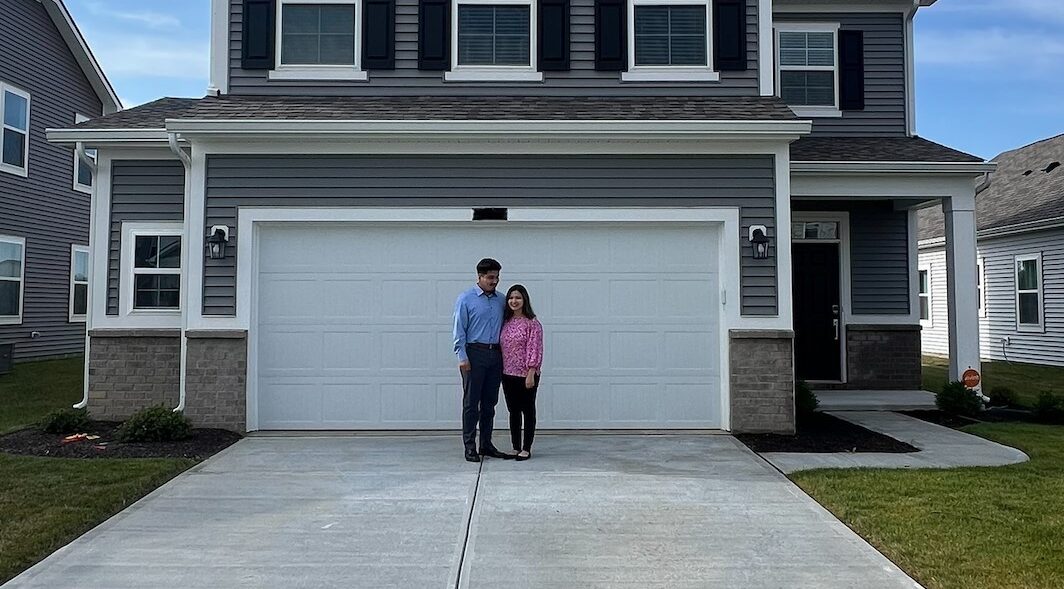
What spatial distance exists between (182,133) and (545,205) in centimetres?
361

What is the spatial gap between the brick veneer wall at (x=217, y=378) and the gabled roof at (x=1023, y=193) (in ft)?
42.5

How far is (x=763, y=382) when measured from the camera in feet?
24.6

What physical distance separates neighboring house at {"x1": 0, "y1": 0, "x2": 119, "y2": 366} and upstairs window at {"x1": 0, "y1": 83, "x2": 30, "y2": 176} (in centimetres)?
2

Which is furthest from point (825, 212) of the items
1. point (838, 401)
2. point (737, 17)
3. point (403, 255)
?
point (403, 255)

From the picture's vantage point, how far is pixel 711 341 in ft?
25.4

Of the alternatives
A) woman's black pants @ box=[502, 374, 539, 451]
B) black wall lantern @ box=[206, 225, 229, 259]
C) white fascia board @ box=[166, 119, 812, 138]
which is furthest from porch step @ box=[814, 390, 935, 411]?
black wall lantern @ box=[206, 225, 229, 259]

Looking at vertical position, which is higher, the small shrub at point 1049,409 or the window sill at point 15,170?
the window sill at point 15,170

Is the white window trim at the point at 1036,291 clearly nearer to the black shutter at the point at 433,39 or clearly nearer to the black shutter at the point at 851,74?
the black shutter at the point at 851,74

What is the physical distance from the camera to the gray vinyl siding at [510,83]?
8.61 metres

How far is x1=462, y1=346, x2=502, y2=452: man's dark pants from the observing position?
6348mm

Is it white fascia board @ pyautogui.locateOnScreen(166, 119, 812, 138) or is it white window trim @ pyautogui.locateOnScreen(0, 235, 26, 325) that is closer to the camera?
white fascia board @ pyautogui.locateOnScreen(166, 119, 812, 138)

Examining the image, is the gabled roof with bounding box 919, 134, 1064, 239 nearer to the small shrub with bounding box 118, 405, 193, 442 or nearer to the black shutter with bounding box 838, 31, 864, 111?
the black shutter with bounding box 838, 31, 864, 111

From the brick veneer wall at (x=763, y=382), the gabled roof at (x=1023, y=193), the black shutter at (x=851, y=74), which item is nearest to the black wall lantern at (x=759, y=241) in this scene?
the brick veneer wall at (x=763, y=382)

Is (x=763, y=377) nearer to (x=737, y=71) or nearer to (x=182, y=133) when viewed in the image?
(x=737, y=71)
